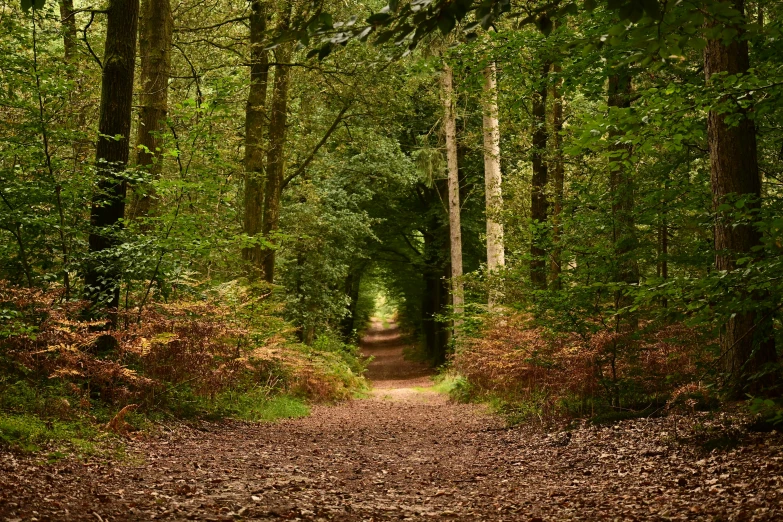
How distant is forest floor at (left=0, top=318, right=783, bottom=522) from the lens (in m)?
4.88

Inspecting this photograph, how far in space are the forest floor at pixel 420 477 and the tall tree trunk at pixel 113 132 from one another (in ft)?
7.56

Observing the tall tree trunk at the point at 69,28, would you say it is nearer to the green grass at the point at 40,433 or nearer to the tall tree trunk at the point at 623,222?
the green grass at the point at 40,433

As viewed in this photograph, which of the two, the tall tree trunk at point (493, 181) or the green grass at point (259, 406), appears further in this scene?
the tall tree trunk at point (493, 181)

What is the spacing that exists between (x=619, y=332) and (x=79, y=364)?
7.06 meters

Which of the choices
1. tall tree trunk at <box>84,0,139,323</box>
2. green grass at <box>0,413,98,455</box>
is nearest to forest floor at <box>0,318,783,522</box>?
green grass at <box>0,413,98,455</box>

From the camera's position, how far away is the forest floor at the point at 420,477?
4.88 m

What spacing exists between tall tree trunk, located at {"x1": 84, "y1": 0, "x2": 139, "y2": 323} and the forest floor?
2.31m

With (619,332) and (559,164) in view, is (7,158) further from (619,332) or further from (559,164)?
(559,164)

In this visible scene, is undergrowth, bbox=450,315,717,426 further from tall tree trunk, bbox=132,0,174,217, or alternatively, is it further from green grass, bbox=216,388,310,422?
tall tree trunk, bbox=132,0,174,217

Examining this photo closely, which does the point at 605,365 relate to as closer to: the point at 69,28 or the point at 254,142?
the point at 69,28

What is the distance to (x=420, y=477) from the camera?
23.5ft

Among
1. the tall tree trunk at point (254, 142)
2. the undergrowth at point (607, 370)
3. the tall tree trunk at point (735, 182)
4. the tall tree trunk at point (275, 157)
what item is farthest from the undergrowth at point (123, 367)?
the tall tree trunk at point (735, 182)

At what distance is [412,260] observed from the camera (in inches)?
1192

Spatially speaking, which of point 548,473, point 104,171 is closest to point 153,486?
point 548,473
